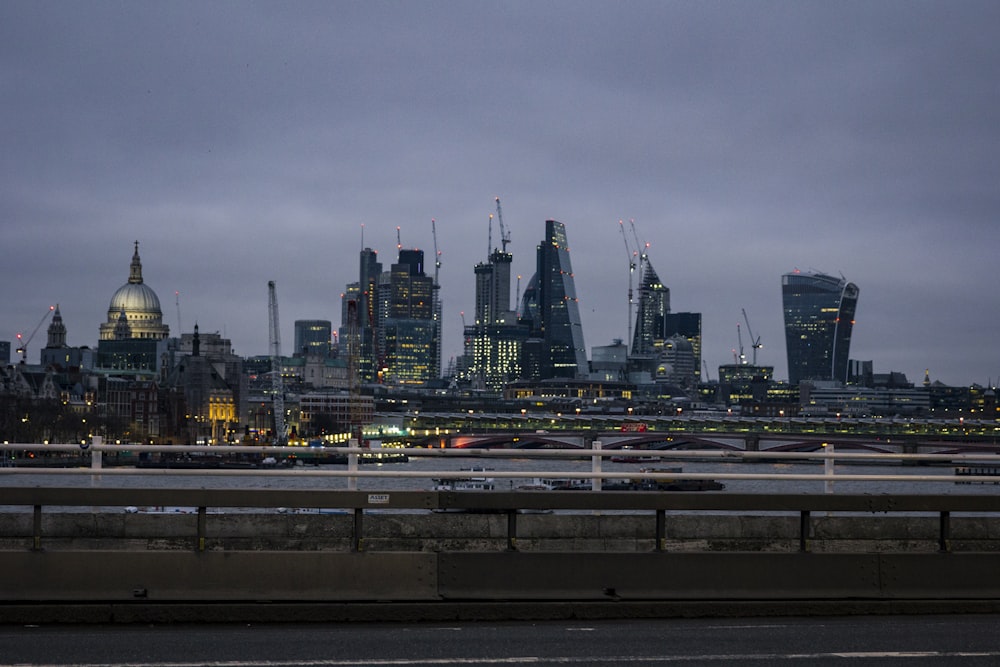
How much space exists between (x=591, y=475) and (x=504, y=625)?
204cm

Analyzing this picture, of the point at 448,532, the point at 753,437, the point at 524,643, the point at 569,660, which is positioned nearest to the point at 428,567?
the point at 524,643

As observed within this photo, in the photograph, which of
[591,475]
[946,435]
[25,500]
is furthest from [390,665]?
[946,435]

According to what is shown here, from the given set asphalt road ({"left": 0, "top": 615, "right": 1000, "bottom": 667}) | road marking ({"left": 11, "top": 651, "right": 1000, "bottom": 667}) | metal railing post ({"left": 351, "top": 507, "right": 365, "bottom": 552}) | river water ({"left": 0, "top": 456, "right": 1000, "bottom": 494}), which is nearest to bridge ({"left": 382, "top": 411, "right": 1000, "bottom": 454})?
river water ({"left": 0, "top": 456, "right": 1000, "bottom": 494})

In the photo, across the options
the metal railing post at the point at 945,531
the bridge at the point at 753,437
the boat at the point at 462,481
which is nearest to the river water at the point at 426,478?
the boat at the point at 462,481

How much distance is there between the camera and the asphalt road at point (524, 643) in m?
12.9

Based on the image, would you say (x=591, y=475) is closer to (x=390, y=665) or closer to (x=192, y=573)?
(x=390, y=665)

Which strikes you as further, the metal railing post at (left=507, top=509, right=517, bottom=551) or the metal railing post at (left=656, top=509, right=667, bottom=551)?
the metal railing post at (left=656, top=509, right=667, bottom=551)

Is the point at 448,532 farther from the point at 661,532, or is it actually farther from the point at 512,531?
the point at 661,532

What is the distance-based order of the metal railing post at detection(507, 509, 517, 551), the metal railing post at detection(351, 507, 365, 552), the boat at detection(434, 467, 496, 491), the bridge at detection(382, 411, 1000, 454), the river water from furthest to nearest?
the bridge at detection(382, 411, 1000, 454), the boat at detection(434, 467, 496, 491), the river water, the metal railing post at detection(507, 509, 517, 551), the metal railing post at detection(351, 507, 365, 552)

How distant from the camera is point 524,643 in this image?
1377 cm

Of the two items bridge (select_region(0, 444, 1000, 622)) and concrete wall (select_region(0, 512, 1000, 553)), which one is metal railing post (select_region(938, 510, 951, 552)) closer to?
bridge (select_region(0, 444, 1000, 622))

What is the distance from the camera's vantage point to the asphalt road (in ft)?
42.3

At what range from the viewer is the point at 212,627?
14.4m

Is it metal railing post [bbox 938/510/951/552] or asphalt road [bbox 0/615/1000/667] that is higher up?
metal railing post [bbox 938/510/951/552]
